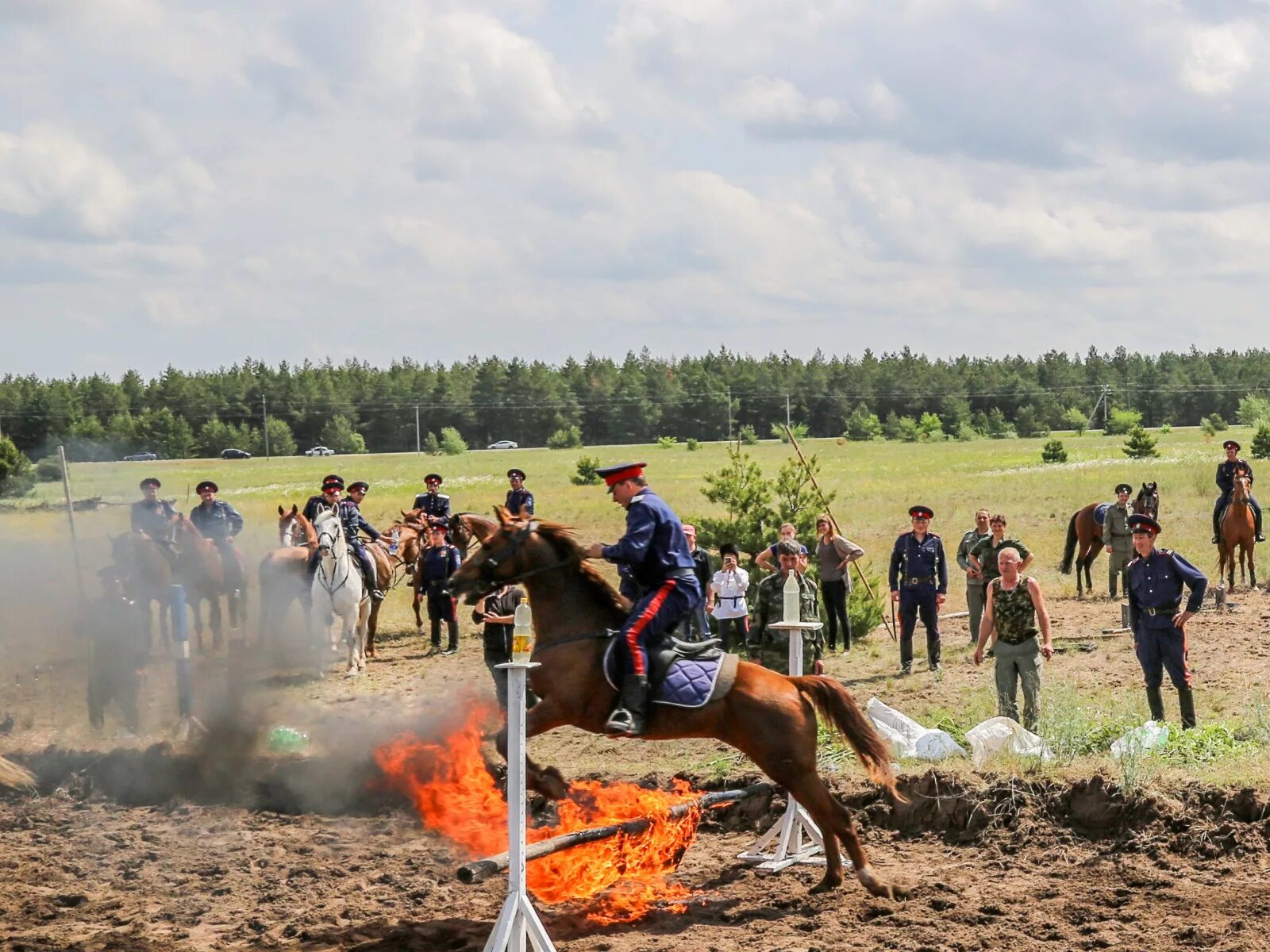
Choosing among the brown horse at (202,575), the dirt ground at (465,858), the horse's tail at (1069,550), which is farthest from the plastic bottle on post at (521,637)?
the horse's tail at (1069,550)

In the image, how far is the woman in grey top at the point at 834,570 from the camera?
17.6 m

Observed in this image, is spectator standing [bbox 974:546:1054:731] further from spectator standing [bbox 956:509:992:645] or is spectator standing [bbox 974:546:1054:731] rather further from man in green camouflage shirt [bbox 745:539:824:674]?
spectator standing [bbox 956:509:992:645]

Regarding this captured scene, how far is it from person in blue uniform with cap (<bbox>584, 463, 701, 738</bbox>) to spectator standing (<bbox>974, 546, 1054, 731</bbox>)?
4.04m

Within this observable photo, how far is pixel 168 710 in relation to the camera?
15.2 metres

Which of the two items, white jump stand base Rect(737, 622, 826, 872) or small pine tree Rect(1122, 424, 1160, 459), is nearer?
white jump stand base Rect(737, 622, 826, 872)

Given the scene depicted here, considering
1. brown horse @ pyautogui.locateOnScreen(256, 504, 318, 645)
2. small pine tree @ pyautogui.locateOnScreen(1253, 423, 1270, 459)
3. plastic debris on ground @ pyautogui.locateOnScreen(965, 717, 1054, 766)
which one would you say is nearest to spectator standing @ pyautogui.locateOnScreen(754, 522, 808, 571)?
plastic debris on ground @ pyautogui.locateOnScreen(965, 717, 1054, 766)

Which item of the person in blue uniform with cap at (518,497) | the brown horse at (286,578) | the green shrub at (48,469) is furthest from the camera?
the brown horse at (286,578)

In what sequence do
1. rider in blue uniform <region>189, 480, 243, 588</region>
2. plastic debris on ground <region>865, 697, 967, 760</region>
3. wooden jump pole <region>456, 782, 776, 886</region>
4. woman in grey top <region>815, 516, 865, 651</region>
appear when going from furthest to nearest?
woman in grey top <region>815, 516, 865, 651</region>, rider in blue uniform <region>189, 480, 243, 588</region>, plastic debris on ground <region>865, 697, 967, 760</region>, wooden jump pole <region>456, 782, 776, 886</region>

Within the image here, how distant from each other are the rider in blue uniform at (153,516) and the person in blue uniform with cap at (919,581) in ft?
28.3

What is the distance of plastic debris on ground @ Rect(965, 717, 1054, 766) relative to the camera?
36.4 ft

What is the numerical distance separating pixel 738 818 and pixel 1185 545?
21930mm

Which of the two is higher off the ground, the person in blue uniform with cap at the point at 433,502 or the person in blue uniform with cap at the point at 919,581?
the person in blue uniform with cap at the point at 433,502

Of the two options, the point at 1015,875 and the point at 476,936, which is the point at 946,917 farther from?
the point at 476,936

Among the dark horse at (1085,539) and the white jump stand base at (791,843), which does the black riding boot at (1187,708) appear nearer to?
the white jump stand base at (791,843)
